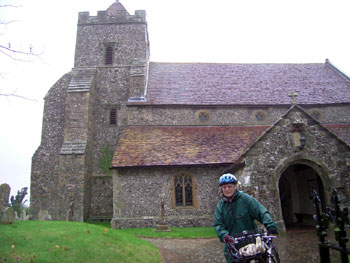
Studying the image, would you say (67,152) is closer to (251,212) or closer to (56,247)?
(56,247)

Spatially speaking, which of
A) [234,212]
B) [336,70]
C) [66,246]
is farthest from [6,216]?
[336,70]

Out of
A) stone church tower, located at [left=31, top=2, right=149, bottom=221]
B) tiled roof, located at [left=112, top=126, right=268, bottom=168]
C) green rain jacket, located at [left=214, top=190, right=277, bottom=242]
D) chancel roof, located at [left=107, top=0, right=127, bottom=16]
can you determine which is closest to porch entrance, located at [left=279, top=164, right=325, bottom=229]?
tiled roof, located at [left=112, top=126, right=268, bottom=168]

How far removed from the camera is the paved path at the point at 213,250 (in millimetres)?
7484

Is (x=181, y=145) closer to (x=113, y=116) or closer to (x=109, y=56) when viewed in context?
(x=113, y=116)

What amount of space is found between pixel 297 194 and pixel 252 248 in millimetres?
14456

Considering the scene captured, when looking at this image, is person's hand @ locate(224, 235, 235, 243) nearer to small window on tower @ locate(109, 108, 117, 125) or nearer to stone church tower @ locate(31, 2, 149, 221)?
stone church tower @ locate(31, 2, 149, 221)

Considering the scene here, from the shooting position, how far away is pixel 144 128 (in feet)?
59.3

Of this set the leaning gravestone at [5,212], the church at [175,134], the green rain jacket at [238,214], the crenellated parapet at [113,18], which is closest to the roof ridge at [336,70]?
the church at [175,134]

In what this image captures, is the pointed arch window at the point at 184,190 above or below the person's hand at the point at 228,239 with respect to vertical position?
above

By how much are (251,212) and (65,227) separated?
703 centimetres

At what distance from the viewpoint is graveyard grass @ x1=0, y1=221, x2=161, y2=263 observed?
22.4 ft

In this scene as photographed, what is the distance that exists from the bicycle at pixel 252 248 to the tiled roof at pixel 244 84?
15483 millimetres

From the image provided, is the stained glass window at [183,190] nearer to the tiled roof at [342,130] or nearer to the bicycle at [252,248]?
the tiled roof at [342,130]

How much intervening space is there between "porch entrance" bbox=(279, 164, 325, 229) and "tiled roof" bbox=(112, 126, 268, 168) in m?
3.13
